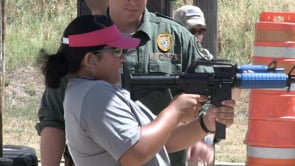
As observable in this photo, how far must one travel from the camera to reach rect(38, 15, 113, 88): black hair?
133 inches

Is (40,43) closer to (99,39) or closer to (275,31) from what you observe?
(275,31)

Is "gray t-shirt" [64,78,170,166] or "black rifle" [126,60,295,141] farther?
"black rifle" [126,60,295,141]

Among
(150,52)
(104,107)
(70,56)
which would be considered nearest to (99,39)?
(70,56)

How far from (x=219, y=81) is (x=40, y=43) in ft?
34.2

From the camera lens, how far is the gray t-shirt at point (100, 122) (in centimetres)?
317

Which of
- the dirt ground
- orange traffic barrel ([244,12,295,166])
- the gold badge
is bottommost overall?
the dirt ground

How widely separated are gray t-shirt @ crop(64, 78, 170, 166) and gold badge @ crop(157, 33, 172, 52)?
83 cm

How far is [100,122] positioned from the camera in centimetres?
317

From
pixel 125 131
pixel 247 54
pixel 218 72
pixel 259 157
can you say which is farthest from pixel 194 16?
pixel 247 54

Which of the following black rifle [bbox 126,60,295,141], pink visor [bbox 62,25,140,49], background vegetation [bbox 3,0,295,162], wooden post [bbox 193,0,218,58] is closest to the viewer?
pink visor [bbox 62,25,140,49]

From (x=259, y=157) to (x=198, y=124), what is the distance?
8.60 ft

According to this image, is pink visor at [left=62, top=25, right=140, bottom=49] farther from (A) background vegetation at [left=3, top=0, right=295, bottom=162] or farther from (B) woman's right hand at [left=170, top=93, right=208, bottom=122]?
(A) background vegetation at [left=3, top=0, right=295, bottom=162]

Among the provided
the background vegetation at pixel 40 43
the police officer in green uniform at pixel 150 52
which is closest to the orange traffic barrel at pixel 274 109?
the police officer in green uniform at pixel 150 52

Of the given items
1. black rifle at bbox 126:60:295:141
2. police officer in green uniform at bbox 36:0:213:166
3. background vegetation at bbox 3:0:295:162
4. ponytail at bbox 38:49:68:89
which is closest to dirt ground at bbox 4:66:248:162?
background vegetation at bbox 3:0:295:162
